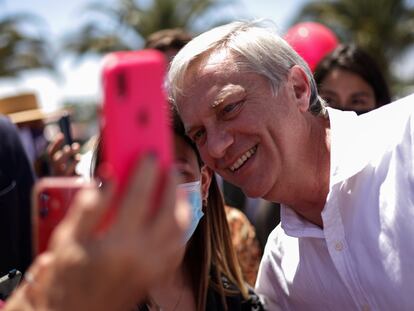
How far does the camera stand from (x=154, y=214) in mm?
885

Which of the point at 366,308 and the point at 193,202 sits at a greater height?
the point at 193,202

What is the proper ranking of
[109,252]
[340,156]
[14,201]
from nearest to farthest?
[109,252] → [340,156] → [14,201]

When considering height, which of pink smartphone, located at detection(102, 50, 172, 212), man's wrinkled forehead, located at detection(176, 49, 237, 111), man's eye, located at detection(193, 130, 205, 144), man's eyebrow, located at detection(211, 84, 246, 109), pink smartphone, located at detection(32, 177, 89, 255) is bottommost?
man's eye, located at detection(193, 130, 205, 144)

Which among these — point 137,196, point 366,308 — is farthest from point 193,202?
point 137,196

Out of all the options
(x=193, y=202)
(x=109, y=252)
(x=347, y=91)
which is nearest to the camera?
(x=109, y=252)

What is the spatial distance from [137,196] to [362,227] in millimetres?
1337

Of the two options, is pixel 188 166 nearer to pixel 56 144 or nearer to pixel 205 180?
pixel 205 180

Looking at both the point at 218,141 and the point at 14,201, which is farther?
the point at 14,201

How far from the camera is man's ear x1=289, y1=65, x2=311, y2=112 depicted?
2.21 metres

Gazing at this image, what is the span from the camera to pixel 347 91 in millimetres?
3730

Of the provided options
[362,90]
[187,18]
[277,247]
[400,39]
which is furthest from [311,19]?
[277,247]

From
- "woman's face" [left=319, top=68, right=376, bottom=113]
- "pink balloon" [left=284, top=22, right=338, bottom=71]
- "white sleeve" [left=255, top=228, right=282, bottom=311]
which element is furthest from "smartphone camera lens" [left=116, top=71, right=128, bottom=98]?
"pink balloon" [left=284, top=22, right=338, bottom=71]

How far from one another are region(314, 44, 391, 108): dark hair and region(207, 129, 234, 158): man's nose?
72.3 inches

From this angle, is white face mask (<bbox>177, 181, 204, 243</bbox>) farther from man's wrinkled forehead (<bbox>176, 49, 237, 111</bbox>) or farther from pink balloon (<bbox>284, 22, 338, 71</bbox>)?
pink balloon (<bbox>284, 22, 338, 71</bbox>)
